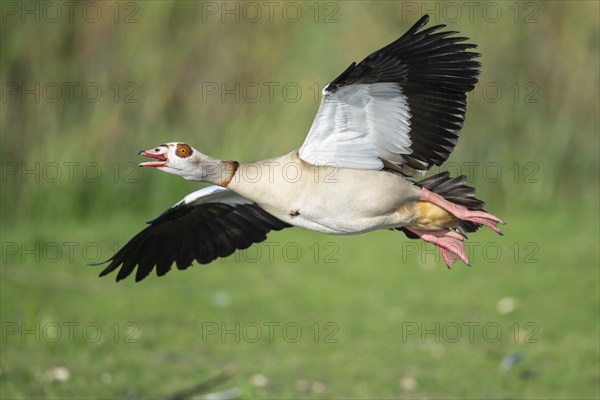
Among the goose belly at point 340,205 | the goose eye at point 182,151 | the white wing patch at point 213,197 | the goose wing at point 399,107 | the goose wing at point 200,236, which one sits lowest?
the goose wing at point 200,236

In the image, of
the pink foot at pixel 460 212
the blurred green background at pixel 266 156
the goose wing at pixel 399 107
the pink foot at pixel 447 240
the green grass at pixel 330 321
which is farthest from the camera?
the blurred green background at pixel 266 156

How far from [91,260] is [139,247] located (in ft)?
12.0

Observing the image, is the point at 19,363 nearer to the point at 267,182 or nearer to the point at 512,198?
the point at 267,182

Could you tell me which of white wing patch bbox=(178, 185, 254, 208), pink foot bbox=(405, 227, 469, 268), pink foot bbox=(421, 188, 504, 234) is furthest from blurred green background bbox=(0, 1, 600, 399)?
pink foot bbox=(421, 188, 504, 234)

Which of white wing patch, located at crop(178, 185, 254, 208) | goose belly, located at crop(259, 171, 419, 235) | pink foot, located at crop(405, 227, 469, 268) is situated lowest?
pink foot, located at crop(405, 227, 469, 268)

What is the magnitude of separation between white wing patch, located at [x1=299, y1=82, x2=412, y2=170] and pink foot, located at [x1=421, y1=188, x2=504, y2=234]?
0.82 feet

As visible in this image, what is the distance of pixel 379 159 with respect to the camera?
18.0ft

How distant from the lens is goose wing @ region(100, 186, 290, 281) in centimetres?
644

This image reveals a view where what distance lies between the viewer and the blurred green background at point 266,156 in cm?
810

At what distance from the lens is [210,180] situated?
17.3ft

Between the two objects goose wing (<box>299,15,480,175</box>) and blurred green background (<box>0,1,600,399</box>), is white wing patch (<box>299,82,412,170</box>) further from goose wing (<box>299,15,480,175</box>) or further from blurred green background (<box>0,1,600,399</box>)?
blurred green background (<box>0,1,600,399</box>)

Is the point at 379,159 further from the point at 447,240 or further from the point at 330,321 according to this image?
the point at 330,321

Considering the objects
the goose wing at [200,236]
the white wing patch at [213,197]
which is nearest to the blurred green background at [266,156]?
the goose wing at [200,236]

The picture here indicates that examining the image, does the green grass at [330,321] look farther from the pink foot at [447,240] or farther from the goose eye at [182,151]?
the goose eye at [182,151]
